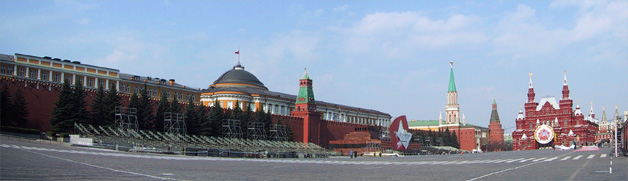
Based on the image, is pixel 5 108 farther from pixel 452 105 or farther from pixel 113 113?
pixel 452 105

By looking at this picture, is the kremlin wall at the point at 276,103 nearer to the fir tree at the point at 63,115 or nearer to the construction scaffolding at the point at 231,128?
the fir tree at the point at 63,115

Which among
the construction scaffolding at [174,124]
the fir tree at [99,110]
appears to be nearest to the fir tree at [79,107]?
the fir tree at [99,110]

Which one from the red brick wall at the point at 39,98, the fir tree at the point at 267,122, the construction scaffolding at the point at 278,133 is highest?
the red brick wall at the point at 39,98

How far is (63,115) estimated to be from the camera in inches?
1980

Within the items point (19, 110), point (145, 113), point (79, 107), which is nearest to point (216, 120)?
point (145, 113)

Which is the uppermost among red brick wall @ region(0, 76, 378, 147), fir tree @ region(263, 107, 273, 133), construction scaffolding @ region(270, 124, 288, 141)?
red brick wall @ region(0, 76, 378, 147)

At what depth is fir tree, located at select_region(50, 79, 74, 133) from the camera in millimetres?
49469

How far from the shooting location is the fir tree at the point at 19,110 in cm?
4897

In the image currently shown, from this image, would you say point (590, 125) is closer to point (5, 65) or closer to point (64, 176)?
point (5, 65)

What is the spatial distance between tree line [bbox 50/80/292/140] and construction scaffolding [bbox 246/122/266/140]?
856 millimetres

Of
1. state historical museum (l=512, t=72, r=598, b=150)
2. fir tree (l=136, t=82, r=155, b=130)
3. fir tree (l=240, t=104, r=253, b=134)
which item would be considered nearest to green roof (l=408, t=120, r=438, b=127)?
state historical museum (l=512, t=72, r=598, b=150)

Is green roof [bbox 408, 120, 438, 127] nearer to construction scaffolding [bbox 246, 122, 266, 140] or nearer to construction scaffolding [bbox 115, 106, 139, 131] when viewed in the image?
construction scaffolding [bbox 246, 122, 266, 140]

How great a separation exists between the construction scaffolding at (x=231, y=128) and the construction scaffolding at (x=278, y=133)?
6.25 metres

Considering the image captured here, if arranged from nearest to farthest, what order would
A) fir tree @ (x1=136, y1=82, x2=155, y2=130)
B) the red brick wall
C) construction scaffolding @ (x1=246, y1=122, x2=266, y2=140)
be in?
the red brick wall
fir tree @ (x1=136, y1=82, x2=155, y2=130)
construction scaffolding @ (x1=246, y1=122, x2=266, y2=140)
